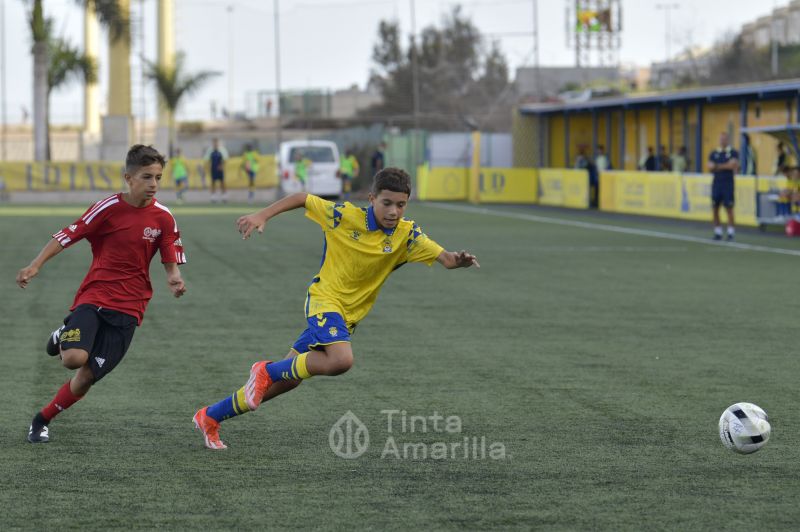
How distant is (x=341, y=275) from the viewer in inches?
267

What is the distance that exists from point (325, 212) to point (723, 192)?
58.5 ft

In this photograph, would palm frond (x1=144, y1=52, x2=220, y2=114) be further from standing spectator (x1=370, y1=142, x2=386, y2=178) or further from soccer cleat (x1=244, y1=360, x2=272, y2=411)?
soccer cleat (x1=244, y1=360, x2=272, y2=411)

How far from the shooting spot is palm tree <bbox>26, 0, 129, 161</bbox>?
45.8m

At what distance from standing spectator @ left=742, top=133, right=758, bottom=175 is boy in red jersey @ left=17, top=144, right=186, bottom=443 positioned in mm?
23163

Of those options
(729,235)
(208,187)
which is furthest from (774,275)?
(208,187)

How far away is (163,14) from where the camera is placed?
5859 centimetres

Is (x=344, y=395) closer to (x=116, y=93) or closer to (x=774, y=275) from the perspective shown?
(x=774, y=275)

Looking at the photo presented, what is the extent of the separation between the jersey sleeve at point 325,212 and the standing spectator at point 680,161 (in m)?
29.8

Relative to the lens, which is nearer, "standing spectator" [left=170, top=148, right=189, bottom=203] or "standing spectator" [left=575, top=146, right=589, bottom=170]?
"standing spectator" [left=575, top=146, right=589, bottom=170]

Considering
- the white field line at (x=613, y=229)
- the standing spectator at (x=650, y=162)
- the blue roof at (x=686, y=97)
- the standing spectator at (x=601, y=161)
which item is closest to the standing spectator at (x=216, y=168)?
the white field line at (x=613, y=229)

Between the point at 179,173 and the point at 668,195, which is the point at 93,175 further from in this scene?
the point at 668,195

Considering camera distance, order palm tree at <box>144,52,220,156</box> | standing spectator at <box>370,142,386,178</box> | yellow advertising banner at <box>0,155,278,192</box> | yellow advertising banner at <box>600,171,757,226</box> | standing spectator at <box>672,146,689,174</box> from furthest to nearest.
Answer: palm tree at <box>144,52,220,156</box>
yellow advertising banner at <box>0,155,278,192</box>
standing spectator at <box>370,142,386,178</box>
standing spectator at <box>672,146,689,174</box>
yellow advertising banner at <box>600,171,757,226</box>

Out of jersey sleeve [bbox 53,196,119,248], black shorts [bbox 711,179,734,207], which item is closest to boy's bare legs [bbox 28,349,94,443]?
jersey sleeve [bbox 53,196,119,248]

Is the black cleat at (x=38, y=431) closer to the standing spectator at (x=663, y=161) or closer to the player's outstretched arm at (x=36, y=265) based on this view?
the player's outstretched arm at (x=36, y=265)
